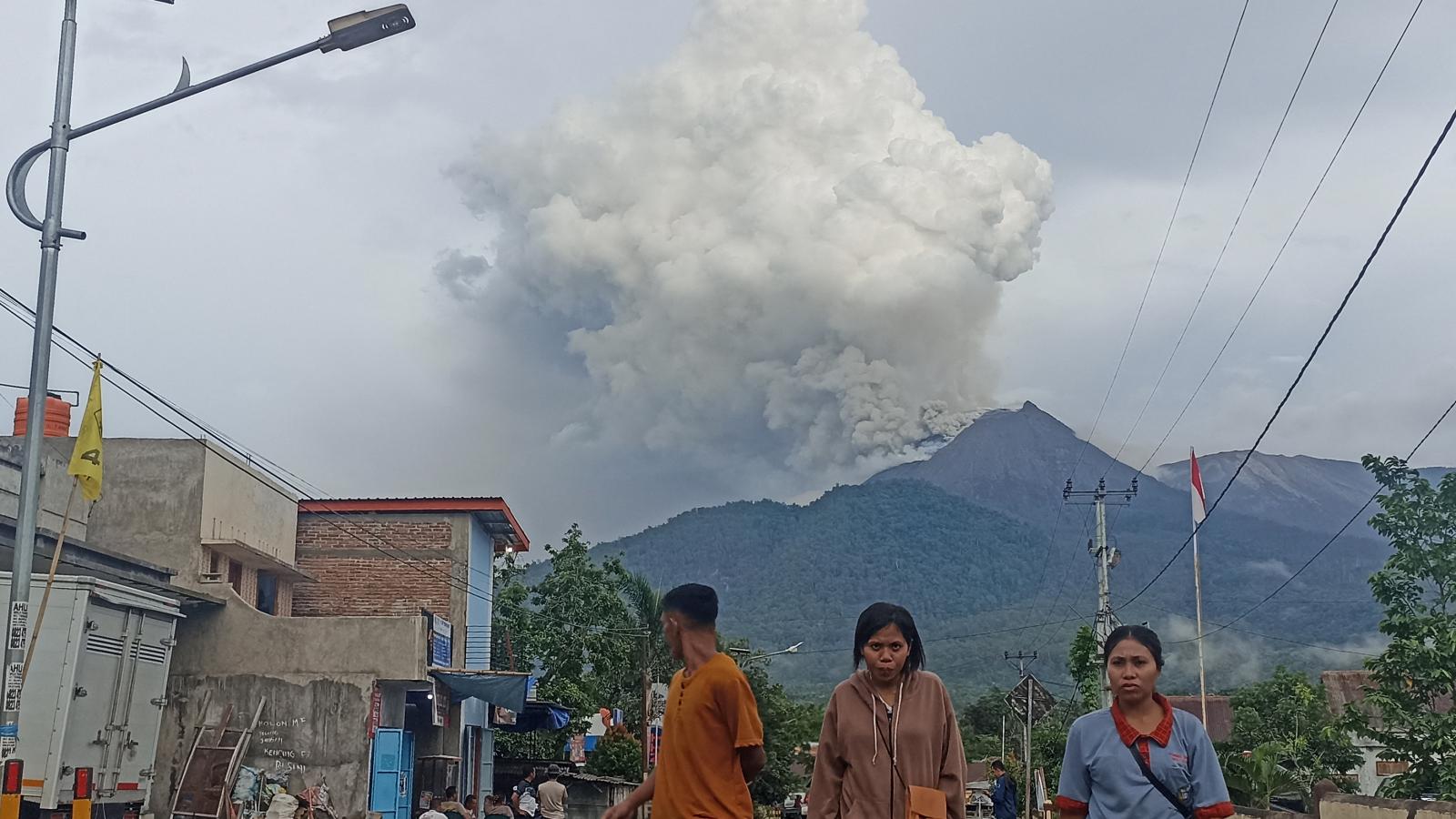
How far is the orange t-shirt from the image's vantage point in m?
5.04

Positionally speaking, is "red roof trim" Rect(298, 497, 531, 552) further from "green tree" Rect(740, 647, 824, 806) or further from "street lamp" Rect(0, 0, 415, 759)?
"street lamp" Rect(0, 0, 415, 759)

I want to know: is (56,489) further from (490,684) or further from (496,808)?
(496,808)

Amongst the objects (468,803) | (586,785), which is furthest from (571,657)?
(468,803)

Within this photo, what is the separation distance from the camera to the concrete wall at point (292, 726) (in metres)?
20.4

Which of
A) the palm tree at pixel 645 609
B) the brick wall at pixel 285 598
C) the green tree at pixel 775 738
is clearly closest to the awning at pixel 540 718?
the palm tree at pixel 645 609

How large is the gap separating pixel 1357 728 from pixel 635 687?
90.1 ft

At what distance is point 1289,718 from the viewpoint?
3959 cm

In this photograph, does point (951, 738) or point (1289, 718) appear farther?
point (1289, 718)

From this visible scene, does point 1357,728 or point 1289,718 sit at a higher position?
point 1289,718

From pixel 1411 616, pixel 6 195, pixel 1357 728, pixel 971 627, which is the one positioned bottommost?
pixel 1357 728

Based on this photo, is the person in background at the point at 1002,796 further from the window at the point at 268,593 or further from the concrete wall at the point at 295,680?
the window at the point at 268,593

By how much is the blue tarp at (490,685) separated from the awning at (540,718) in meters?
5.79

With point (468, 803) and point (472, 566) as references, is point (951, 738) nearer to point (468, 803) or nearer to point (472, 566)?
point (468, 803)

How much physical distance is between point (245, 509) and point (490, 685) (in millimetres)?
5548
